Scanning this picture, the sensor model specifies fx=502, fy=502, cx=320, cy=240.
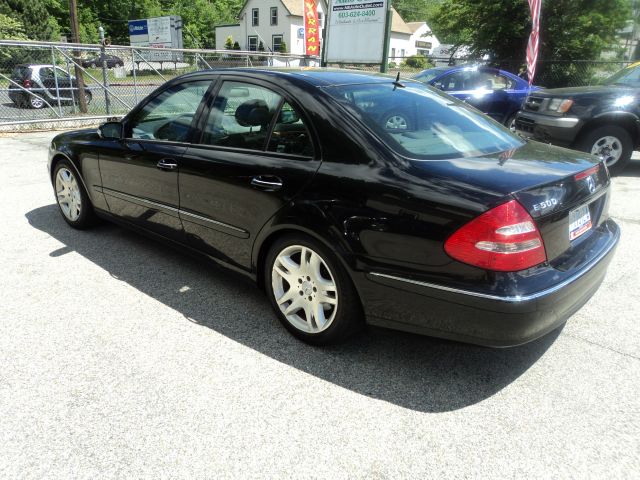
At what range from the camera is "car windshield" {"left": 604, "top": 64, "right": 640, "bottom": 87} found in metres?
7.47

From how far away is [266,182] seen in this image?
2.91m

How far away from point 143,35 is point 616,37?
45.6m

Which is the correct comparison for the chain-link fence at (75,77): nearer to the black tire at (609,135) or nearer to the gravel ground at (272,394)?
the black tire at (609,135)

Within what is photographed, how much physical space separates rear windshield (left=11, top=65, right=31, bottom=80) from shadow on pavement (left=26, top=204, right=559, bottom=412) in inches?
410

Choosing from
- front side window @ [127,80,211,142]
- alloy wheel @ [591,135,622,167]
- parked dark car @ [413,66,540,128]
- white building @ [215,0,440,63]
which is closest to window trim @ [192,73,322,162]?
front side window @ [127,80,211,142]

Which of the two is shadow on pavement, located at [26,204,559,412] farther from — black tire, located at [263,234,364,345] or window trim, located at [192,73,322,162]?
window trim, located at [192,73,322,162]

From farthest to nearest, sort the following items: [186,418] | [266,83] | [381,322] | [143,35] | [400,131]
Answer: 1. [143,35]
2. [266,83]
3. [400,131]
4. [381,322]
5. [186,418]

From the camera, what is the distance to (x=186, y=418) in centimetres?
234

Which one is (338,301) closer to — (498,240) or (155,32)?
(498,240)

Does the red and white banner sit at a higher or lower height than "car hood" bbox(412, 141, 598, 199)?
higher

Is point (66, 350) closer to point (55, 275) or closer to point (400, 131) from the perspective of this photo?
point (55, 275)

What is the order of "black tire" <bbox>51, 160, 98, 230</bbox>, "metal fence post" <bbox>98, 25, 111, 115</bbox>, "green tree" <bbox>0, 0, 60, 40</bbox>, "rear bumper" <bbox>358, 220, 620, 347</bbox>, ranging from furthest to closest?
"green tree" <bbox>0, 0, 60, 40</bbox> < "metal fence post" <bbox>98, 25, 111, 115</bbox> < "black tire" <bbox>51, 160, 98, 230</bbox> < "rear bumper" <bbox>358, 220, 620, 347</bbox>

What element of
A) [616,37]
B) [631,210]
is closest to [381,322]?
[631,210]

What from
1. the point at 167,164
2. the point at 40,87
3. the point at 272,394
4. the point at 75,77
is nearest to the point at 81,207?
the point at 167,164
